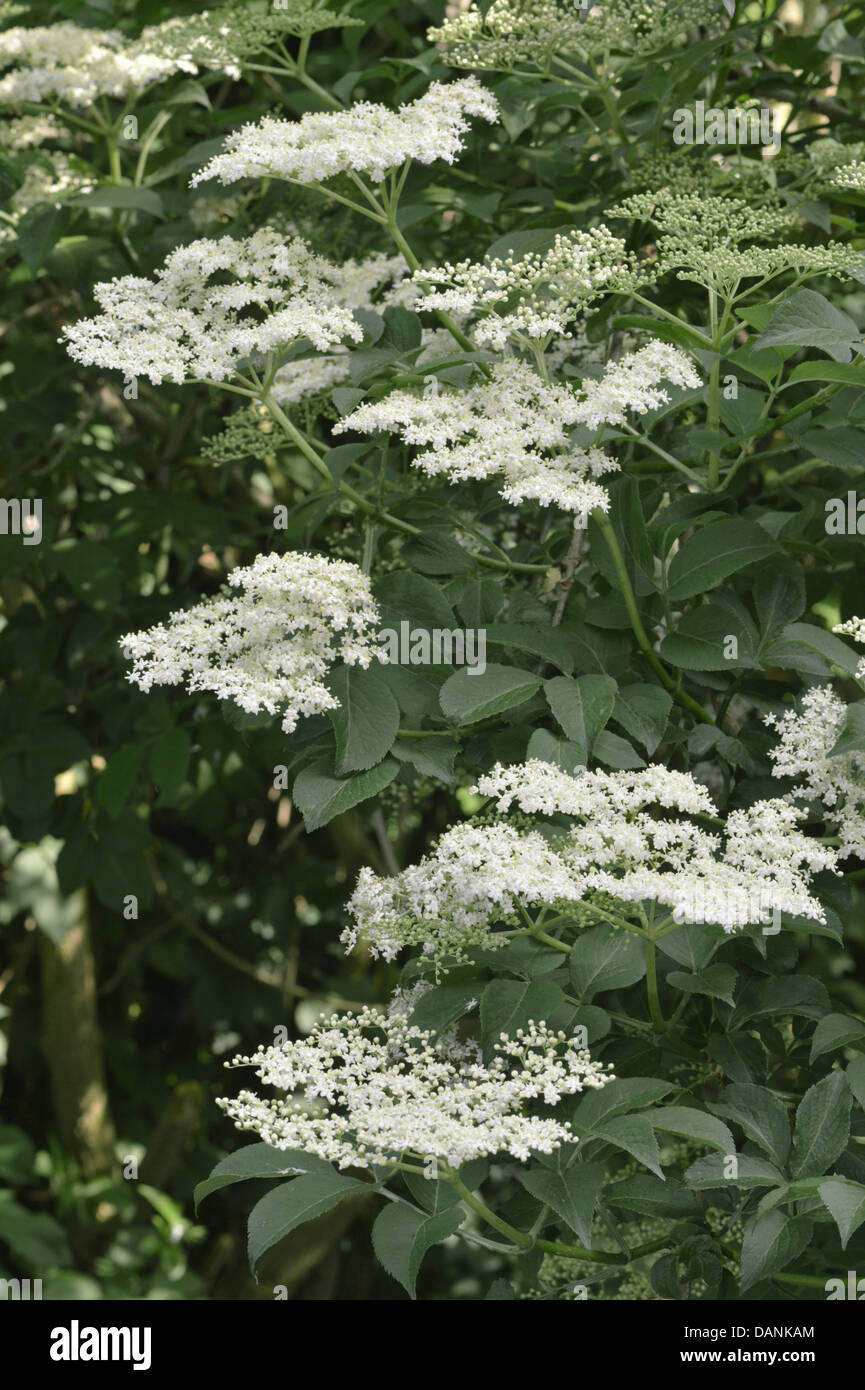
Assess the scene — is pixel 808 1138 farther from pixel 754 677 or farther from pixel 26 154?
pixel 26 154

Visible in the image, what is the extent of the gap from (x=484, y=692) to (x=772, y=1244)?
518 millimetres

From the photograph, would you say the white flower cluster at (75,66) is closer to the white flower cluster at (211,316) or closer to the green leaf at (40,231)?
the green leaf at (40,231)

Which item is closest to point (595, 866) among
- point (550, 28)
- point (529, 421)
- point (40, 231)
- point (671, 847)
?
Result: point (671, 847)

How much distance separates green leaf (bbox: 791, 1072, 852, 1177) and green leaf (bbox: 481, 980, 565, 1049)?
0.72 feet

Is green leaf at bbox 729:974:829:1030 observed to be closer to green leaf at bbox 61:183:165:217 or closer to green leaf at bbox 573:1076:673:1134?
green leaf at bbox 573:1076:673:1134

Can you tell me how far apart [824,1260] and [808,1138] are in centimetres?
24

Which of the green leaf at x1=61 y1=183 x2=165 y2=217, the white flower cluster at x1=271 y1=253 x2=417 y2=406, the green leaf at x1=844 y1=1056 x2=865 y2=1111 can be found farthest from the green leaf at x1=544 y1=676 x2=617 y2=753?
the green leaf at x1=61 y1=183 x2=165 y2=217

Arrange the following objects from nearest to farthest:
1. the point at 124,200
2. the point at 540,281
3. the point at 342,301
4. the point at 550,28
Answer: the point at 540,281 < the point at 550,28 < the point at 342,301 < the point at 124,200

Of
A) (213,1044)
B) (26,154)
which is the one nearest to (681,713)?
(26,154)

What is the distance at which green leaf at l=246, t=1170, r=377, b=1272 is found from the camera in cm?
104

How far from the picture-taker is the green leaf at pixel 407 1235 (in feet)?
3.39

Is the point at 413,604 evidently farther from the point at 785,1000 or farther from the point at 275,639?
the point at 785,1000

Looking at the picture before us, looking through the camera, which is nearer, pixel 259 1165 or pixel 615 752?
pixel 259 1165

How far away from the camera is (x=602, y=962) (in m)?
1.20
